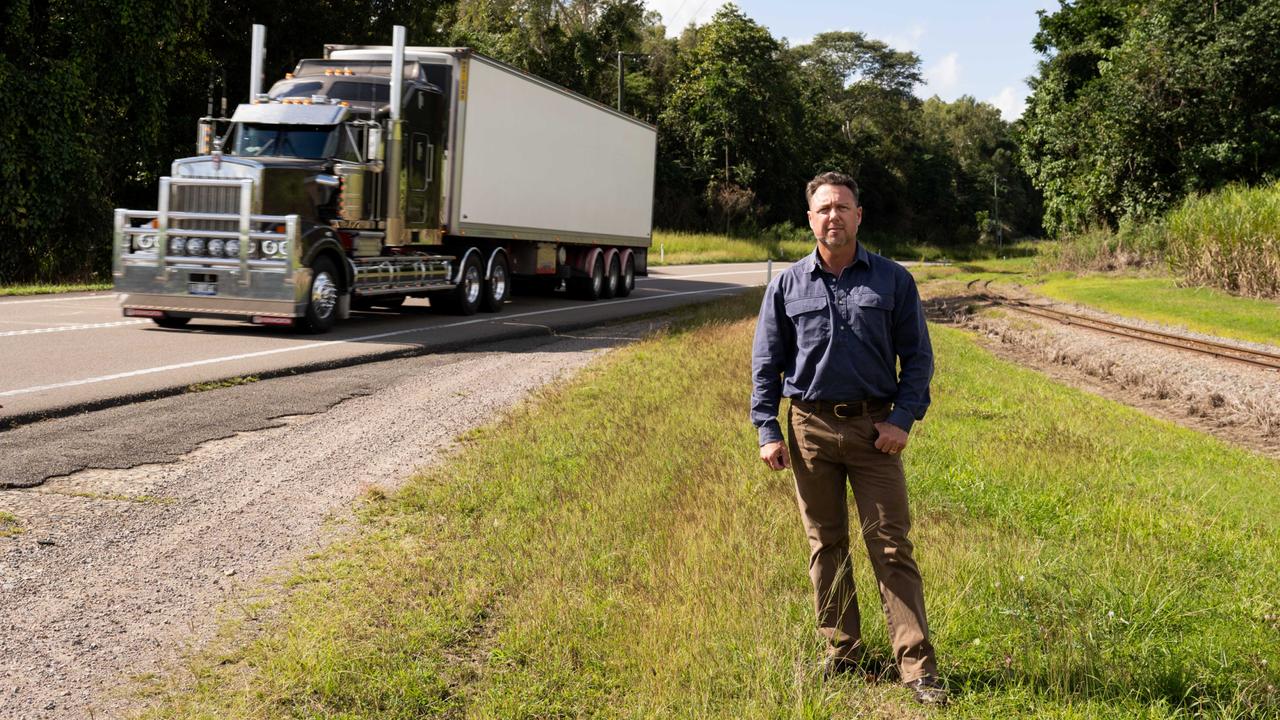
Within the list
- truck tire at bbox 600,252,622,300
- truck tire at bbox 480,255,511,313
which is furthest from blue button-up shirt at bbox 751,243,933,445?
truck tire at bbox 600,252,622,300

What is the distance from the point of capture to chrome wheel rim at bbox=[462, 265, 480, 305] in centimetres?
1970

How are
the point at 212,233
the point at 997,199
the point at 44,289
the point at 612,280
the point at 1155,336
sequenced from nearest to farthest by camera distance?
1. the point at 212,233
2. the point at 44,289
3. the point at 1155,336
4. the point at 612,280
5. the point at 997,199

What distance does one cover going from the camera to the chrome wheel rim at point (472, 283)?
776 inches

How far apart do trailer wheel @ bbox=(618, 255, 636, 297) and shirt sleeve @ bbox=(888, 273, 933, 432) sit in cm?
2240

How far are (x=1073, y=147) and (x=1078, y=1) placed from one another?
8290 mm

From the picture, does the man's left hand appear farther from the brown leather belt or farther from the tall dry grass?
the tall dry grass

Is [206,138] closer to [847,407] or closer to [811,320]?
[811,320]

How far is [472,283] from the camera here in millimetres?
19984

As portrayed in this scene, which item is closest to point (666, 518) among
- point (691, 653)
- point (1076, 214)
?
point (691, 653)

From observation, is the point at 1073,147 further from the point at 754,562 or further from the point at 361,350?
the point at 754,562

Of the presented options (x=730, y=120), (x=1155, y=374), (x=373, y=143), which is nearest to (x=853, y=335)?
(x=373, y=143)

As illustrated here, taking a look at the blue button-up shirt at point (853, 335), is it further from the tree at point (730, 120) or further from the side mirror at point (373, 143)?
the tree at point (730, 120)

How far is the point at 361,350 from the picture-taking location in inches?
550

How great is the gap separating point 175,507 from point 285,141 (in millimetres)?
10621
